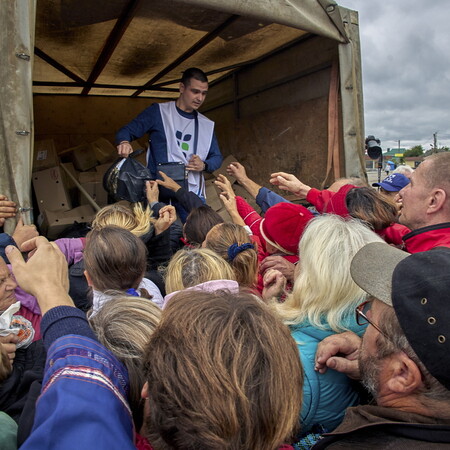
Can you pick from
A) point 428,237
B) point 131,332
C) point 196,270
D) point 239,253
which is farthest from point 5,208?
point 428,237

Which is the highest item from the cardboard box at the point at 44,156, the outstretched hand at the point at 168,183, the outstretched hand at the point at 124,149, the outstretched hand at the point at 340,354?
the cardboard box at the point at 44,156

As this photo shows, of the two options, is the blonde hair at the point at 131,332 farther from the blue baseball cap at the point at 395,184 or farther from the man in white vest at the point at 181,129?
the blue baseball cap at the point at 395,184

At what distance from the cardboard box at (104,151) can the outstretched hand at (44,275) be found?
5.20m

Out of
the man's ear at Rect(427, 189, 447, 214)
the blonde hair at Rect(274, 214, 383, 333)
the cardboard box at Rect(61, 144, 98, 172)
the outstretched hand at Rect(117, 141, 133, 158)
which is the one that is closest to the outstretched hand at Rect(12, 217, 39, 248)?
the outstretched hand at Rect(117, 141, 133, 158)

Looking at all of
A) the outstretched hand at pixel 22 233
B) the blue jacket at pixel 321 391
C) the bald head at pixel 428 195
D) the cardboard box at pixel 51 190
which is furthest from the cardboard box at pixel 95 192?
the blue jacket at pixel 321 391

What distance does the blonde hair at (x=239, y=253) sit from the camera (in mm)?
1832

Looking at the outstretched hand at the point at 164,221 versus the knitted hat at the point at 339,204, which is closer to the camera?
the knitted hat at the point at 339,204

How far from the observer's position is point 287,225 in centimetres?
211

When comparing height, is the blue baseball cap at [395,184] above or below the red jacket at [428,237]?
above

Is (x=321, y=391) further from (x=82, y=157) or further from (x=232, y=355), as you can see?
(x=82, y=157)

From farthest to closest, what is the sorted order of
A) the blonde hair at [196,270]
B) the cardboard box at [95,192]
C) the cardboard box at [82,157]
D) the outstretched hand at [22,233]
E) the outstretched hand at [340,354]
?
the cardboard box at [82,157], the cardboard box at [95,192], the outstretched hand at [22,233], the blonde hair at [196,270], the outstretched hand at [340,354]

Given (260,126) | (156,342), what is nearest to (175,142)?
(260,126)

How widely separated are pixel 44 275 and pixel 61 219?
3.98 m

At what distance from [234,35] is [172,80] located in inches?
81.0
